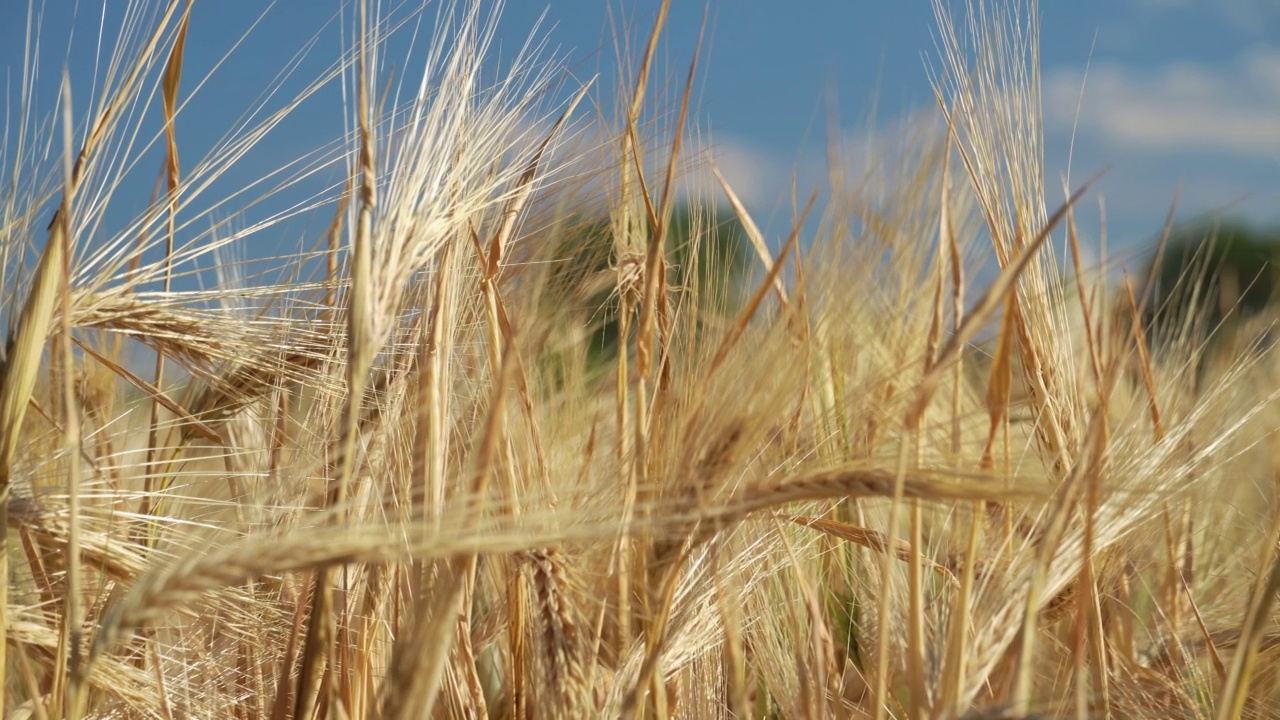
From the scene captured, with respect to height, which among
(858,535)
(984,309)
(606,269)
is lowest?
(858,535)

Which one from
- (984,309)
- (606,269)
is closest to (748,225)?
(606,269)

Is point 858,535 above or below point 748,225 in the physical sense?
below

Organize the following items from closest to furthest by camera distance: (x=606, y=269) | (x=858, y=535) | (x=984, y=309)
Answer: (x=984, y=309), (x=858, y=535), (x=606, y=269)

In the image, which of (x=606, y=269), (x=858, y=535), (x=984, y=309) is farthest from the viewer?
(x=606, y=269)

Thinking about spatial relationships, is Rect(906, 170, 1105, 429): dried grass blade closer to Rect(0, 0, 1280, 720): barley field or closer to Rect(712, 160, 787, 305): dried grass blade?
Rect(0, 0, 1280, 720): barley field

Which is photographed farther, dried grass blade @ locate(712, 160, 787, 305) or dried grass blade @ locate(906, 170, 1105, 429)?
dried grass blade @ locate(712, 160, 787, 305)

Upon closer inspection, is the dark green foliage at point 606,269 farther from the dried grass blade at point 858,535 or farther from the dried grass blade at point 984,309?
the dried grass blade at point 984,309

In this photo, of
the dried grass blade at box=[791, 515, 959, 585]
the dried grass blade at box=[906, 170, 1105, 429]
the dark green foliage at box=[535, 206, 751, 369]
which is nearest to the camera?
the dried grass blade at box=[906, 170, 1105, 429]

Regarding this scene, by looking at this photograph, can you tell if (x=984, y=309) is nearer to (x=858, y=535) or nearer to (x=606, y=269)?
(x=858, y=535)

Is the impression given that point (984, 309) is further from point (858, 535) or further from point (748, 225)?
point (748, 225)

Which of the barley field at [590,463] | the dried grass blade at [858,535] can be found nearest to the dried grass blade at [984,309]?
the barley field at [590,463]

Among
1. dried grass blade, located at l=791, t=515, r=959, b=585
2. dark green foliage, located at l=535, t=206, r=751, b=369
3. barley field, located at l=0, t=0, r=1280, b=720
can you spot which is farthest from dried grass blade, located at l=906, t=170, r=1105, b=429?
dark green foliage, located at l=535, t=206, r=751, b=369

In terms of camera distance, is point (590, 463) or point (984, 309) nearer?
point (984, 309)

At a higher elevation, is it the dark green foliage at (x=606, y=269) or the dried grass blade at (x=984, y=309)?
the dark green foliage at (x=606, y=269)
